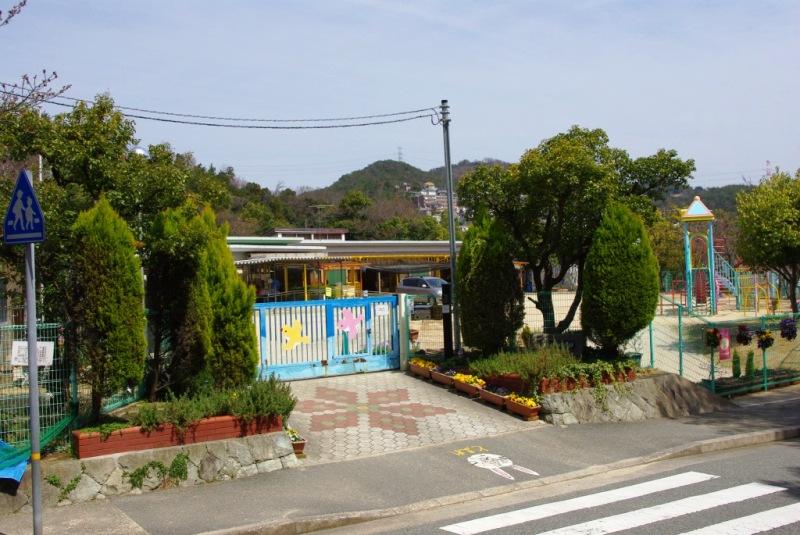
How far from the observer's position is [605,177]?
590 inches

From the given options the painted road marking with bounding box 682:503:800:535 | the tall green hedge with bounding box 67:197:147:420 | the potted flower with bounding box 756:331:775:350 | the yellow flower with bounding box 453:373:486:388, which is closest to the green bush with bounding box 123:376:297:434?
the tall green hedge with bounding box 67:197:147:420

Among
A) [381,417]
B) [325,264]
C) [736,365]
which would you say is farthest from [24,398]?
[325,264]

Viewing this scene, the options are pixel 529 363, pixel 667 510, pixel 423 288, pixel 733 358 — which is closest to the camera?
pixel 667 510

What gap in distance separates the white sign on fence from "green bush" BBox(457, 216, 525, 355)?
7688 mm

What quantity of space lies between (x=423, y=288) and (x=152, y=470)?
21.6 m

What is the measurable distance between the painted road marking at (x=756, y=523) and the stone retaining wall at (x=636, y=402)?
14.9 ft

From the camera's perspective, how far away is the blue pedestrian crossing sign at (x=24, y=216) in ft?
22.2

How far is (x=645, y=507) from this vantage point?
8.15 metres

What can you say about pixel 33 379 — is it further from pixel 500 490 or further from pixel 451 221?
pixel 451 221

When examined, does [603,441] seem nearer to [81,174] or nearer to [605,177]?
[605,177]

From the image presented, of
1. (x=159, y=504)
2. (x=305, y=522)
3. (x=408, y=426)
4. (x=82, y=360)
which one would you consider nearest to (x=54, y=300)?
(x=82, y=360)

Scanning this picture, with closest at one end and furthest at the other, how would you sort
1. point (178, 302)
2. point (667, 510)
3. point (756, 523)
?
point (756, 523)
point (667, 510)
point (178, 302)

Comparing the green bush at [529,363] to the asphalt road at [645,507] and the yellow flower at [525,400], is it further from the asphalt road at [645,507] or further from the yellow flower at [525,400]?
the asphalt road at [645,507]

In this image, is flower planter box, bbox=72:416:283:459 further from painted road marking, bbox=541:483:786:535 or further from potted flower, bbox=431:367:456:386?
potted flower, bbox=431:367:456:386
